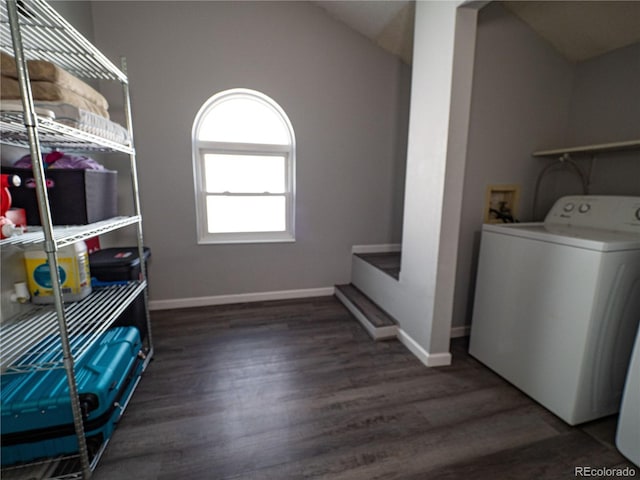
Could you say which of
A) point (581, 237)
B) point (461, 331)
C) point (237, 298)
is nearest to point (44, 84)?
point (237, 298)

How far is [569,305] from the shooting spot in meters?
1.35

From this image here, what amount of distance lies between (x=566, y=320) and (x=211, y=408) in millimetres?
1833

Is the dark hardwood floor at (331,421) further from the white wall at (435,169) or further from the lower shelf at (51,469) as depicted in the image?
the white wall at (435,169)

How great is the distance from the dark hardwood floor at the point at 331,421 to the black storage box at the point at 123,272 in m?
0.29

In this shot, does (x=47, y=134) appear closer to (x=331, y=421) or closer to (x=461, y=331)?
(x=331, y=421)

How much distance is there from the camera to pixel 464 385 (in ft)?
5.49

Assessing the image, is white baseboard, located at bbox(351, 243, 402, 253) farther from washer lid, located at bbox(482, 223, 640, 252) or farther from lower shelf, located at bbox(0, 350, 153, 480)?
lower shelf, located at bbox(0, 350, 153, 480)

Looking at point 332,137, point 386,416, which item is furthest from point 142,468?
point 332,137

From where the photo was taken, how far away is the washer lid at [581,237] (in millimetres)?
1232

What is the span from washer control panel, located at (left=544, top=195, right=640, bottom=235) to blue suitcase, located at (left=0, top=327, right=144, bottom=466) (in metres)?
2.61

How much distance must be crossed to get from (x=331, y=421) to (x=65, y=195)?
1.62 meters

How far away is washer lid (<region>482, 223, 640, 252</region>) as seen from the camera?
4.04 feet

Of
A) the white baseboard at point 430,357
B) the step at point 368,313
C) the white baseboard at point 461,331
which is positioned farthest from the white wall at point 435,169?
the white baseboard at point 461,331

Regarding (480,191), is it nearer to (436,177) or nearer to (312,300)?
(436,177)
